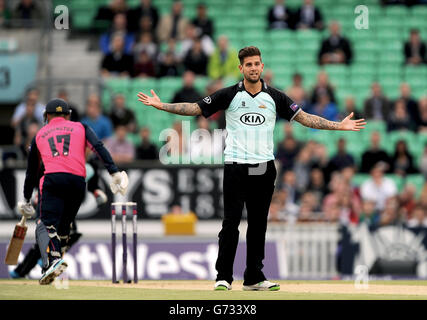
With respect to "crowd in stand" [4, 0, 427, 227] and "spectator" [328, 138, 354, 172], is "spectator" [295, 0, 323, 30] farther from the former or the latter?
"spectator" [328, 138, 354, 172]

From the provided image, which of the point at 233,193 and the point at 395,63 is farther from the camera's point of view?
the point at 395,63

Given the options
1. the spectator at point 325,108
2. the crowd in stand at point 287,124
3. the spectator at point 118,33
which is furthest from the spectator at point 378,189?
the spectator at point 118,33

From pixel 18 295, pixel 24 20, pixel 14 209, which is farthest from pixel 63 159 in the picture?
pixel 24 20

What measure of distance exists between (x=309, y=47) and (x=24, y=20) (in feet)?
20.5

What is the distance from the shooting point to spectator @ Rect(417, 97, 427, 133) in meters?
21.2

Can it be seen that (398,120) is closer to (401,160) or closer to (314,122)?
(401,160)

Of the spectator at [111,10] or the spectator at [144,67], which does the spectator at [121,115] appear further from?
the spectator at [111,10]

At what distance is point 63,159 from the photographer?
1190cm

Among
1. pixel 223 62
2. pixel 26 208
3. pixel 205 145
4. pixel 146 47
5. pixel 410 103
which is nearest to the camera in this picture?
pixel 26 208

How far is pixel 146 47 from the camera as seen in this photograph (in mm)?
22391

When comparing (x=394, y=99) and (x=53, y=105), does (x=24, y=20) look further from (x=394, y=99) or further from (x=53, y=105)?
(x=53, y=105)

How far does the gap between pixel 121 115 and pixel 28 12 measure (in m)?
4.36

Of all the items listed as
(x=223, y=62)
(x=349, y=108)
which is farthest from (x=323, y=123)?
(x=223, y=62)
